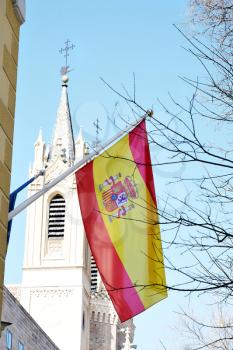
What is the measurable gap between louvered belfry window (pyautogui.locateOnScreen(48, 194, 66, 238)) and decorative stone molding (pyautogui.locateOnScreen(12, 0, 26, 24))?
173ft

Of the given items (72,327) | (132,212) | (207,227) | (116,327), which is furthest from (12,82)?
(116,327)

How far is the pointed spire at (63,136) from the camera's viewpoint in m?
66.6

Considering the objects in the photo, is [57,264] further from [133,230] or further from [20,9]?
[20,9]

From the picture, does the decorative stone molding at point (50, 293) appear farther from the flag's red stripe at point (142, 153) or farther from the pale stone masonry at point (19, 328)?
the flag's red stripe at point (142, 153)

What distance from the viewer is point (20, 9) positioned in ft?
38.5

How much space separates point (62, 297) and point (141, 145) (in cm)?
4736

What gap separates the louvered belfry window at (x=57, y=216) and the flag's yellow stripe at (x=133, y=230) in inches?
1830

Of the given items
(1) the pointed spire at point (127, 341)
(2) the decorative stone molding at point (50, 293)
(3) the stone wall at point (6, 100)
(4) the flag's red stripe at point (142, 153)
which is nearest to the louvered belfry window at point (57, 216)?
(2) the decorative stone molding at point (50, 293)

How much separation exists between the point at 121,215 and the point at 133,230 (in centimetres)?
69

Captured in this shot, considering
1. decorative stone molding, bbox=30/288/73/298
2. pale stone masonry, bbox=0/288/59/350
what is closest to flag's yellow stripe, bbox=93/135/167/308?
pale stone masonry, bbox=0/288/59/350

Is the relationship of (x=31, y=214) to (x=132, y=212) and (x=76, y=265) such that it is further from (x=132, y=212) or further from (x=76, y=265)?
(x=132, y=212)

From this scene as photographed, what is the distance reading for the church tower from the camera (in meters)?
62.6

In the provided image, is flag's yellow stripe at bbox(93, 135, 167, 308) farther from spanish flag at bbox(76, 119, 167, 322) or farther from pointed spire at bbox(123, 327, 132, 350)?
pointed spire at bbox(123, 327, 132, 350)

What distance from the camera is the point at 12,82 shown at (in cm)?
1130
